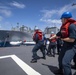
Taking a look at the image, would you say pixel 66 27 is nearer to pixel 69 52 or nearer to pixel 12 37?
pixel 69 52

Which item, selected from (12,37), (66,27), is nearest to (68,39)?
(66,27)

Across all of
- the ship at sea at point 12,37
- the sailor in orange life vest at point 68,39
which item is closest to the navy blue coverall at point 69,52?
the sailor in orange life vest at point 68,39

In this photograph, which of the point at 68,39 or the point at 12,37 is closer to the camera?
the point at 68,39

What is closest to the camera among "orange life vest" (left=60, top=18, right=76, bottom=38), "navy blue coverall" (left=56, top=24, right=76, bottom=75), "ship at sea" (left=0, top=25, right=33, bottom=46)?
"navy blue coverall" (left=56, top=24, right=76, bottom=75)

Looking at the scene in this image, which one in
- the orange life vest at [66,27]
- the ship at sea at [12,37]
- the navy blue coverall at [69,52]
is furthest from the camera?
the ship at sea at [12,37]

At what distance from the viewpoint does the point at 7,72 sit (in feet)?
17.3

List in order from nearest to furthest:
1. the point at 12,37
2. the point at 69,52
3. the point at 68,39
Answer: the point at 68,39, the point at 69,52, the point at 12,37

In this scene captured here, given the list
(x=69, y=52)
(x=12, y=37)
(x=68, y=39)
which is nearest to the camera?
(x=68, y=39)

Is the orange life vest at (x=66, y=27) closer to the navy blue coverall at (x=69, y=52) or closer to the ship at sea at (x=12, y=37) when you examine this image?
the navy blue coverall at (x=69, y=52)

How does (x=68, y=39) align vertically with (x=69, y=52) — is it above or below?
above

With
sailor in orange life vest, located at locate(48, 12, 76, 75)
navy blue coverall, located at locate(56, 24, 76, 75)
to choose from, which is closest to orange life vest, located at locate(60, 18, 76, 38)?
sailor in orange life vest, located at locate(48, 12, 76, 75)

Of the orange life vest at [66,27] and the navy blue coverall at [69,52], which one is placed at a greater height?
the orange life vest at [66,27]

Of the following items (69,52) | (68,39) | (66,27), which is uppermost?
(66,27)

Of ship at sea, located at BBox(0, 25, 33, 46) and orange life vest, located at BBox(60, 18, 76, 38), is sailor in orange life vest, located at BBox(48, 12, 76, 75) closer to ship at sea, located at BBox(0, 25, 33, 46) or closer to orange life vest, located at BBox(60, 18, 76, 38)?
orange life vest, located at BBox(60, 18, 76, 38)
